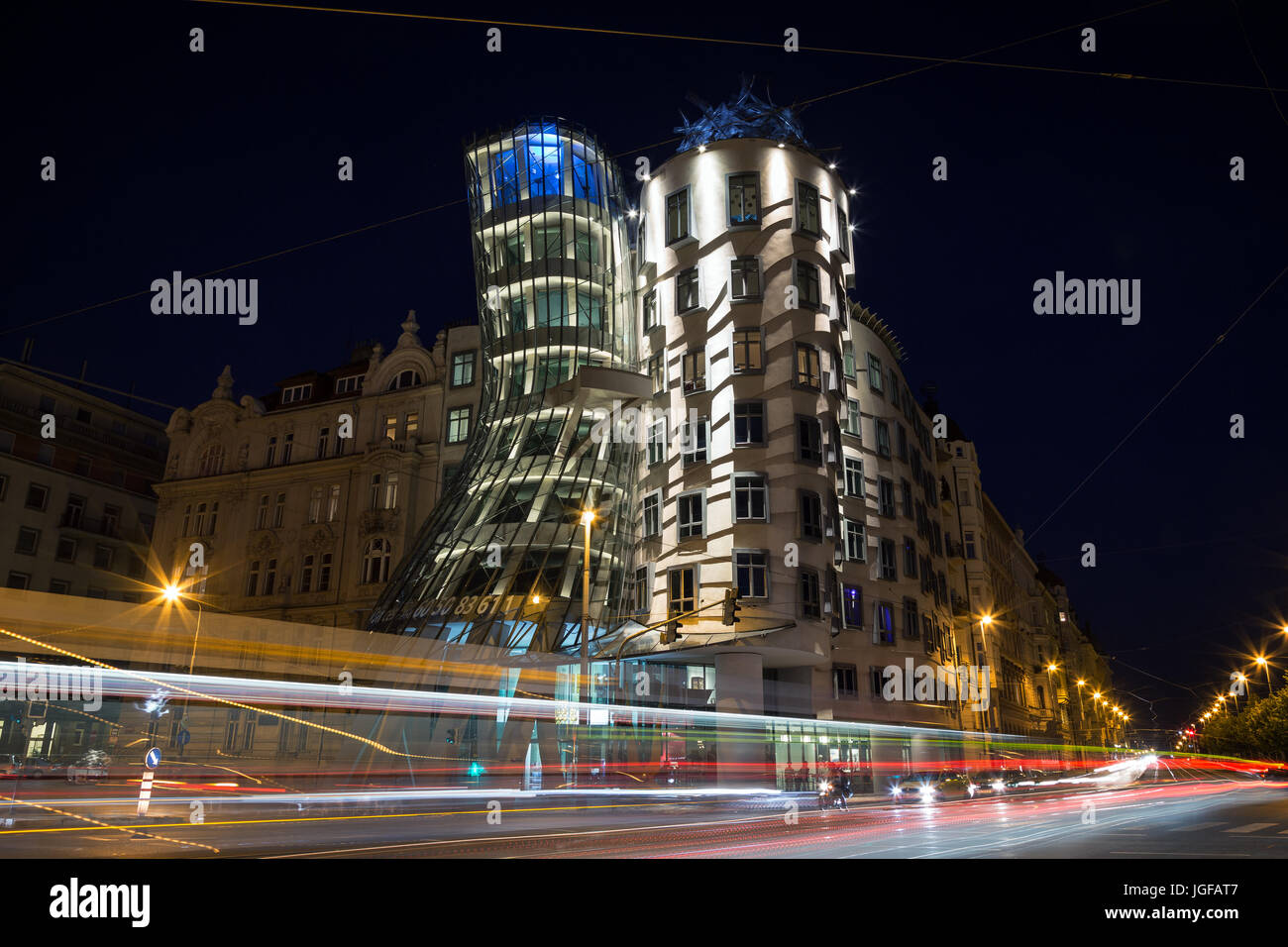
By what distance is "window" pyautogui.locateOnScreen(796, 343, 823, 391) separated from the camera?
121 feet

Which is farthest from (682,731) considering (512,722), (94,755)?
(94,755)

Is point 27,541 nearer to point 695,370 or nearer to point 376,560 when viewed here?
point 376,560

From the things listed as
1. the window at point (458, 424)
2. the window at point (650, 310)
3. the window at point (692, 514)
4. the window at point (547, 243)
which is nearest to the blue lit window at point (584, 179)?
the window at point (547, 243)

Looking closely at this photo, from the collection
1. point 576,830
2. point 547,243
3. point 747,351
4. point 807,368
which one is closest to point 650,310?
point 747,351

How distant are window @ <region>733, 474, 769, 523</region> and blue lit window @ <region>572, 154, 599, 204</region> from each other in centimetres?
1997

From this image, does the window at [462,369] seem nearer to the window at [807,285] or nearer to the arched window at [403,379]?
the arched window at [403,379]

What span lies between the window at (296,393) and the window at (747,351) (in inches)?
1303

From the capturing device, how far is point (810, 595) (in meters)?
34.2

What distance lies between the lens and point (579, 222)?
154ft

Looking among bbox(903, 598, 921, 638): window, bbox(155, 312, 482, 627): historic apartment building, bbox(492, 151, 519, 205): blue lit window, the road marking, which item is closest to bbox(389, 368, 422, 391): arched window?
bbox(155, 312, 482, 627): historic apartment building

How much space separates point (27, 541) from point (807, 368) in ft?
164

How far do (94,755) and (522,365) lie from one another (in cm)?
2554

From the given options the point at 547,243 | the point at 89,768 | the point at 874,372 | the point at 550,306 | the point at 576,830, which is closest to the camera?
the point at 576,830

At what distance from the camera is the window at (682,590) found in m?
34.2
